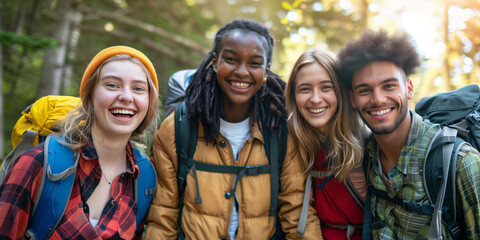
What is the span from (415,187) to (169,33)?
6.82m

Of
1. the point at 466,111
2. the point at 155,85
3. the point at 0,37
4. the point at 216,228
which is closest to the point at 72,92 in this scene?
the point at 0,37

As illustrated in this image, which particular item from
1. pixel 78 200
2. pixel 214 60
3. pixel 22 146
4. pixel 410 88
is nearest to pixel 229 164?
pixel 214 60

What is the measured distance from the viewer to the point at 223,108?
323 cm

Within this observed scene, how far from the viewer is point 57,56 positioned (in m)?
6.36

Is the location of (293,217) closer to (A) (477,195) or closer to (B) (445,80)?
(A) (477,195)

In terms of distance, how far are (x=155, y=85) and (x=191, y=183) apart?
0.97 m

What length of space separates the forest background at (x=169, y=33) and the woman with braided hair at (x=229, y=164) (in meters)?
0.84

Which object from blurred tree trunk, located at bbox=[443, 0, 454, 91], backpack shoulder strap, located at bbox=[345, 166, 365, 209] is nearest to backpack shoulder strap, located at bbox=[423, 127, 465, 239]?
backpack shoulder strap, located at bbox=[345, 166, 365, 209]

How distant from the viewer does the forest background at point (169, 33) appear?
180 inches

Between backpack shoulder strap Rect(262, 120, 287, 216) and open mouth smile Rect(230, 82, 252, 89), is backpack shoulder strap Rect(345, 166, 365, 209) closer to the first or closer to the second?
backpack shoulder strap Rect(262, 120, 287, 216)

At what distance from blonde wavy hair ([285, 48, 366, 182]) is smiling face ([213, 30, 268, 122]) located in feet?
1.29

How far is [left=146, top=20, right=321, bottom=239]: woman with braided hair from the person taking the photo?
9.54 ft

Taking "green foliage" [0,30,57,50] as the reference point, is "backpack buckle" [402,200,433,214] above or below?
below

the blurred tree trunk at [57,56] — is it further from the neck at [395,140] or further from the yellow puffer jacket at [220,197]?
the neck at [395,140]
